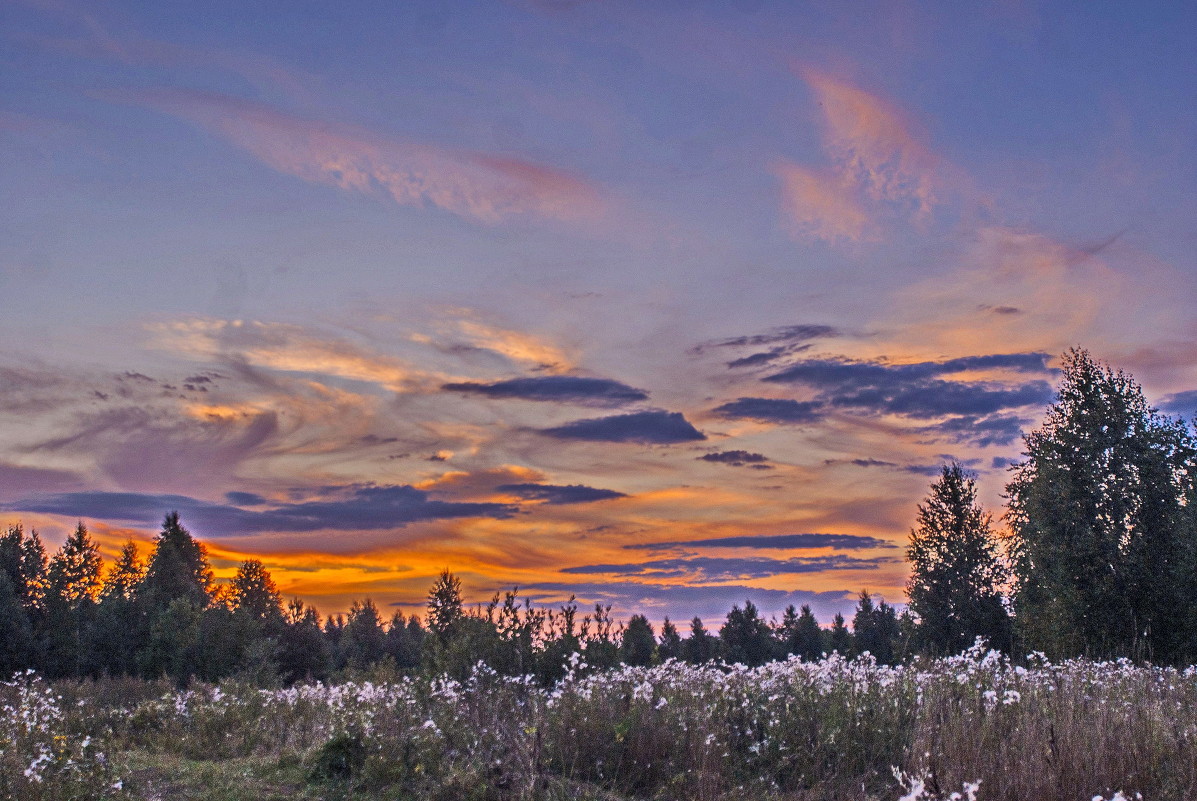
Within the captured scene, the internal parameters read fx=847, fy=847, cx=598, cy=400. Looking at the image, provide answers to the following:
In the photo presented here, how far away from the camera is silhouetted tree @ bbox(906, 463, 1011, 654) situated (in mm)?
35594

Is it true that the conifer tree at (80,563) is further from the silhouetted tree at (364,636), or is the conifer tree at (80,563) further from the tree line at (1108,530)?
the tree line at (1108,530)

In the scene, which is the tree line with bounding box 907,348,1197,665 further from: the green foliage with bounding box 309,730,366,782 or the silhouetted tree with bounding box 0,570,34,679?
the silhouetted tree with bounding box 0,570,34,679

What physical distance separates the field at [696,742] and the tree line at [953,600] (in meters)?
1.33

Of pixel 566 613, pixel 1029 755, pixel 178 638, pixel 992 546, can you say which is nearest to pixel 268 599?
pixel 178 638

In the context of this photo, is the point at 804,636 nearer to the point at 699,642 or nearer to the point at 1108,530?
the point at 699,642

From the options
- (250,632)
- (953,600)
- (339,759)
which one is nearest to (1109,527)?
(953,600)

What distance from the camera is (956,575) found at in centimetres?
3672

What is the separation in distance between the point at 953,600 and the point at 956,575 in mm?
1151

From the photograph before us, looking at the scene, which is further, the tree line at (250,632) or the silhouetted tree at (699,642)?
the silhouetted tree at (699,642)

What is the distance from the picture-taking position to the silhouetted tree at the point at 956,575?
35.6m

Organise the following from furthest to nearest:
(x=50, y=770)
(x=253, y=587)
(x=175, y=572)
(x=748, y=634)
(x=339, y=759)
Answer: (x=748, y=634)
(x=253, y=587)
(x=175, y=572)
(x=339, y=759)
(x=50, y=770)

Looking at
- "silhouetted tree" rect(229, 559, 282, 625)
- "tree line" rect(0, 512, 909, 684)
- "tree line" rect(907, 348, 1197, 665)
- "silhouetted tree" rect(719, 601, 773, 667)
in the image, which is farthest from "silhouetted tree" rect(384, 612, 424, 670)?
"tree line" rect(907, 348, 1197, 665)

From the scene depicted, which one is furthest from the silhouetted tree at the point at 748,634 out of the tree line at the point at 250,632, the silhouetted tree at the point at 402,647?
the silhouetted tree at the point at 402,647

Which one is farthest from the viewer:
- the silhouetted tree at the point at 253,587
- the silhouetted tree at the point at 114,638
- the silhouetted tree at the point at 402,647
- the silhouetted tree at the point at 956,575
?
the silhouetted tree at the point at 253,587
